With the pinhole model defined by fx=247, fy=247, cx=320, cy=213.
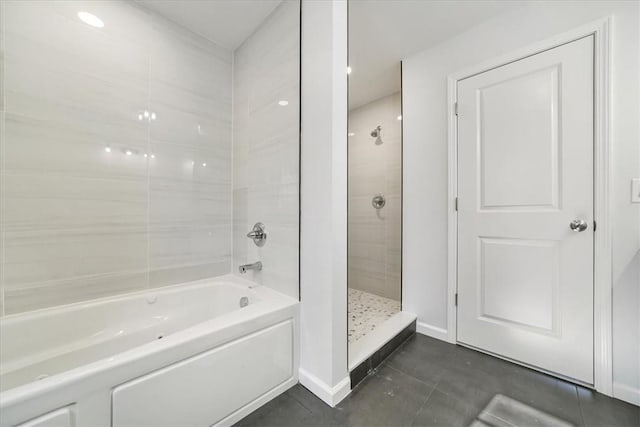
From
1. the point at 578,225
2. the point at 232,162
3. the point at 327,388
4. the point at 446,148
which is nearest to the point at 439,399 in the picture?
the point at 327,388

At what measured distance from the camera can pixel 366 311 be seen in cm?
232

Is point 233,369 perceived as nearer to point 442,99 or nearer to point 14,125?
point 14,125

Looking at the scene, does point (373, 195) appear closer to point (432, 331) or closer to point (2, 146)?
point (432, 331)

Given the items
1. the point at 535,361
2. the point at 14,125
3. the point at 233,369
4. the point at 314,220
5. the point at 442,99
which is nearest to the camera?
the point at 233,369

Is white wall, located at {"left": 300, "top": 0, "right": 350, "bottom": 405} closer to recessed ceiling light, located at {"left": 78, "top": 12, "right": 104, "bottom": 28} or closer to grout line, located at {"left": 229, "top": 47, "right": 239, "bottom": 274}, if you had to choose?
grout line, located at {"left": 229, "top": 47, "right": 239, "bottom": 274}

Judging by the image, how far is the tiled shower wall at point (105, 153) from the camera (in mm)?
1260

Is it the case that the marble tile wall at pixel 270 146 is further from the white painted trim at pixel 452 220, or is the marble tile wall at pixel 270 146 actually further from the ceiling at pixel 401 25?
the white painted trim at pixel 452 220

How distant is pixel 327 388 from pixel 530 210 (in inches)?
62.3

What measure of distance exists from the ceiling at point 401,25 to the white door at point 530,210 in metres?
0.38

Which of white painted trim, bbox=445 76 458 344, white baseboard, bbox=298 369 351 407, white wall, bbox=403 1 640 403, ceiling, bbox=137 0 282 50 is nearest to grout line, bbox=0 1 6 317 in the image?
ceiling, bbox=137 0 282 50

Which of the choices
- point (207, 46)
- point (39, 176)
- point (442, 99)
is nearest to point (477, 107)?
point (442, 99)

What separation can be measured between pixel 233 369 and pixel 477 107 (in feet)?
7.11

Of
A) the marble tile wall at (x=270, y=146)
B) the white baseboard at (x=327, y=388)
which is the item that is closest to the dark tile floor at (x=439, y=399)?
the white baseboard at (x=327, y=388)

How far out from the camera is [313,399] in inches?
50.4
